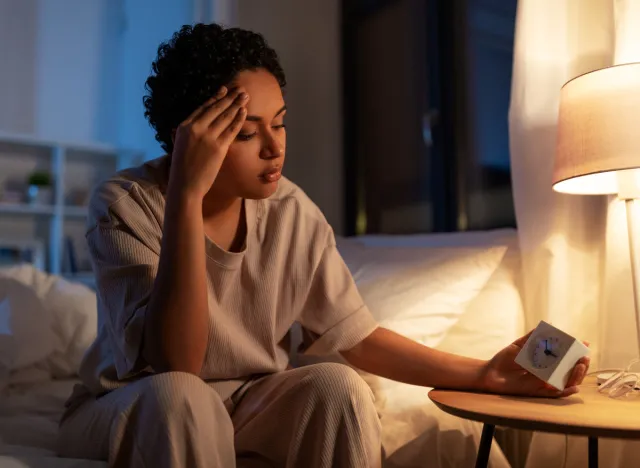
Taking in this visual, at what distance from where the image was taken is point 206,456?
771mm

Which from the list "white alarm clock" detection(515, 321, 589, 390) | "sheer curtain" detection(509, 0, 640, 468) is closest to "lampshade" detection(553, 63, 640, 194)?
"sheer curtain" detection(509, 0, 640, 468)

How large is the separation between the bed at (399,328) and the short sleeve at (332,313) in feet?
0.51

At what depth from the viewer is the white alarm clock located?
935 mm

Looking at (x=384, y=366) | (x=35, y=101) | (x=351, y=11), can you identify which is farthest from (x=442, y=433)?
(x=35, y=101)

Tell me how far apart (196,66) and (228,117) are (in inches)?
4.8

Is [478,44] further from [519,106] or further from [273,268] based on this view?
[273,268]

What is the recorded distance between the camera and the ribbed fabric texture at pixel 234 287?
95 centimetres

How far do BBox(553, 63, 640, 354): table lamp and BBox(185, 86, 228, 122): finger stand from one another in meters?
0.59

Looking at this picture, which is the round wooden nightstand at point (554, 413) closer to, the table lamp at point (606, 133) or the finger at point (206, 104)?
the table lamp at point (606, 133)

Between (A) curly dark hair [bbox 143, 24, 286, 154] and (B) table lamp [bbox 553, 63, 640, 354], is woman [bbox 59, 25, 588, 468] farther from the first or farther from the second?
(B) table lamp [bbox 553, 63, 640, 354]

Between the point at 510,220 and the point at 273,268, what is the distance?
1.14 metres

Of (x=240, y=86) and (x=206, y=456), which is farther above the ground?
(x=240, y=86)

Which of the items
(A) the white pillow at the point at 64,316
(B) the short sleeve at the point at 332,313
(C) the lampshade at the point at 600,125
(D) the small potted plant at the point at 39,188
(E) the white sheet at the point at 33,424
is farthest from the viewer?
(D) the small potted plant at the point at 39,188

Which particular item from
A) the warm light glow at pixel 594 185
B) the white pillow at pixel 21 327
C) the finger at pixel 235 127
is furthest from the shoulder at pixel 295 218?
the white pillow at pixel 21 327
